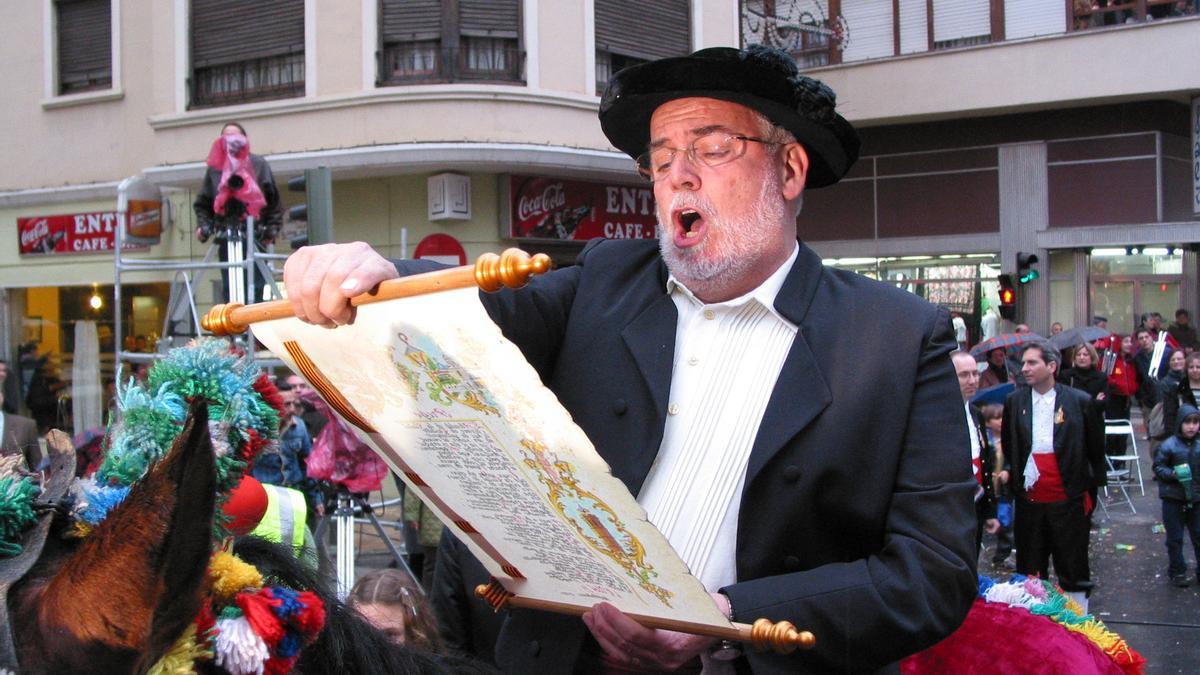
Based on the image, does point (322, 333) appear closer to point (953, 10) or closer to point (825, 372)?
point (825, 372)

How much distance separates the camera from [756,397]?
77.1 inches

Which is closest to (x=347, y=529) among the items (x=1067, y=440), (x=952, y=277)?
(x=1067, y=440)

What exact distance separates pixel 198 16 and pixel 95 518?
47.6 feet

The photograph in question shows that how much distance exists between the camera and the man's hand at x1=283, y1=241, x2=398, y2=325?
55.2 inches

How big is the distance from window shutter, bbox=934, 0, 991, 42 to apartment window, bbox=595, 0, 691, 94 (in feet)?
22.9

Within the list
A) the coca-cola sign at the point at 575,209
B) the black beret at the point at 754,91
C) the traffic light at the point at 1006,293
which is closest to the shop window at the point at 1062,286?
the traffic light at the point at 1006,293

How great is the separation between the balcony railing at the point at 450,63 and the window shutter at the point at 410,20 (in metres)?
0.09

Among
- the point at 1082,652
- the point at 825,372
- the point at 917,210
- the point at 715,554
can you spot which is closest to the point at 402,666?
the point at 715,554

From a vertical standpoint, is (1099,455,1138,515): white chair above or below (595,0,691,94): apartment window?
below

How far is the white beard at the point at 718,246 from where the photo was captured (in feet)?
6.61

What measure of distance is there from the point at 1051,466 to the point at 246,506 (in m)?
6.89

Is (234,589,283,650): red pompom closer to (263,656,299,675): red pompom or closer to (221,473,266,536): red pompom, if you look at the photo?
(263,656,299,675): red pompom

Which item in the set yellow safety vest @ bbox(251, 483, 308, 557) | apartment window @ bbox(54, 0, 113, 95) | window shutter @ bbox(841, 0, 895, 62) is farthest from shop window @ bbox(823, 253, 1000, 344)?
yellow safety vest @ bbox(251, 483, 308, 557)

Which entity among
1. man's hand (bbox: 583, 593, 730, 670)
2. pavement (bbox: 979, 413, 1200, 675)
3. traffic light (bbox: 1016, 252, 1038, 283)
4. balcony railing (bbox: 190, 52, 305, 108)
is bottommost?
pavement (bbox: 979, 413, 1200, 675)
